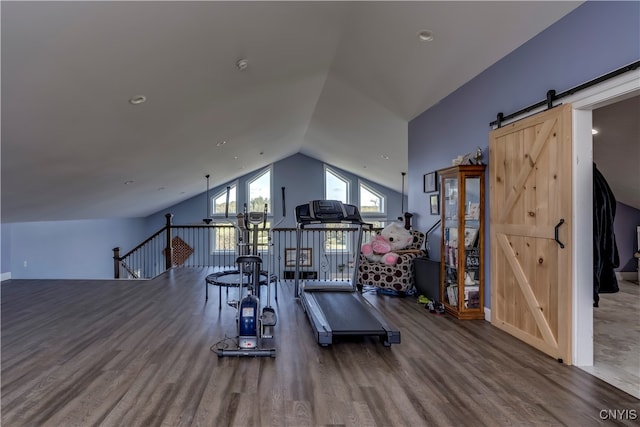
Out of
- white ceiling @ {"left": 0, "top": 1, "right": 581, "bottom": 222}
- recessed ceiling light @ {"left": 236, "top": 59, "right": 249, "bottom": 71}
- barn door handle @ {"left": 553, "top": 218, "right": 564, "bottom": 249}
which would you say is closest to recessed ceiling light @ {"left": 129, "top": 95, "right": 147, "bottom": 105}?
white ceiling @ {"left": 0, "top": 1, "right": 581, "bottom": 222}

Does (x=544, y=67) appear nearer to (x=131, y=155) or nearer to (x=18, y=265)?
(x=131, y=155)

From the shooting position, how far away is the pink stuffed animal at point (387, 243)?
18.3 feet

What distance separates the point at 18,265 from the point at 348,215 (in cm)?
663

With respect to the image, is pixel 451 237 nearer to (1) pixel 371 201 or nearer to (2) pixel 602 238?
(2) pixel 602 238

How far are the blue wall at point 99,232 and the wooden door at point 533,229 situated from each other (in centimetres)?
803

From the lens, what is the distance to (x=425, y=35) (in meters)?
3.66

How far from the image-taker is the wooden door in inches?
113

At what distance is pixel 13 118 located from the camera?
10.5 ft

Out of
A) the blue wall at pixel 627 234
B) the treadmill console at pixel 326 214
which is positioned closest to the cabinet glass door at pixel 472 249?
Result: the treadmill console at pixel 326 214

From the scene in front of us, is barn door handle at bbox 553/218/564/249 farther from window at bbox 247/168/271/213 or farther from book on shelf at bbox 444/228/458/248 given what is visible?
window at bbox 247/168/271/213

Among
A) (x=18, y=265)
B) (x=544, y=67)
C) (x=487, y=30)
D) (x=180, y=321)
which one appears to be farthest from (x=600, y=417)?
(x=18, y=265)

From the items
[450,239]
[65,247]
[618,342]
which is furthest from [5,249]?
[618,342]

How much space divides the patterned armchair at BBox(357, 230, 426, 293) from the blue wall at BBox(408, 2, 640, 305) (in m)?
0.28

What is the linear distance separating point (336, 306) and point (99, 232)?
8.14 metres
